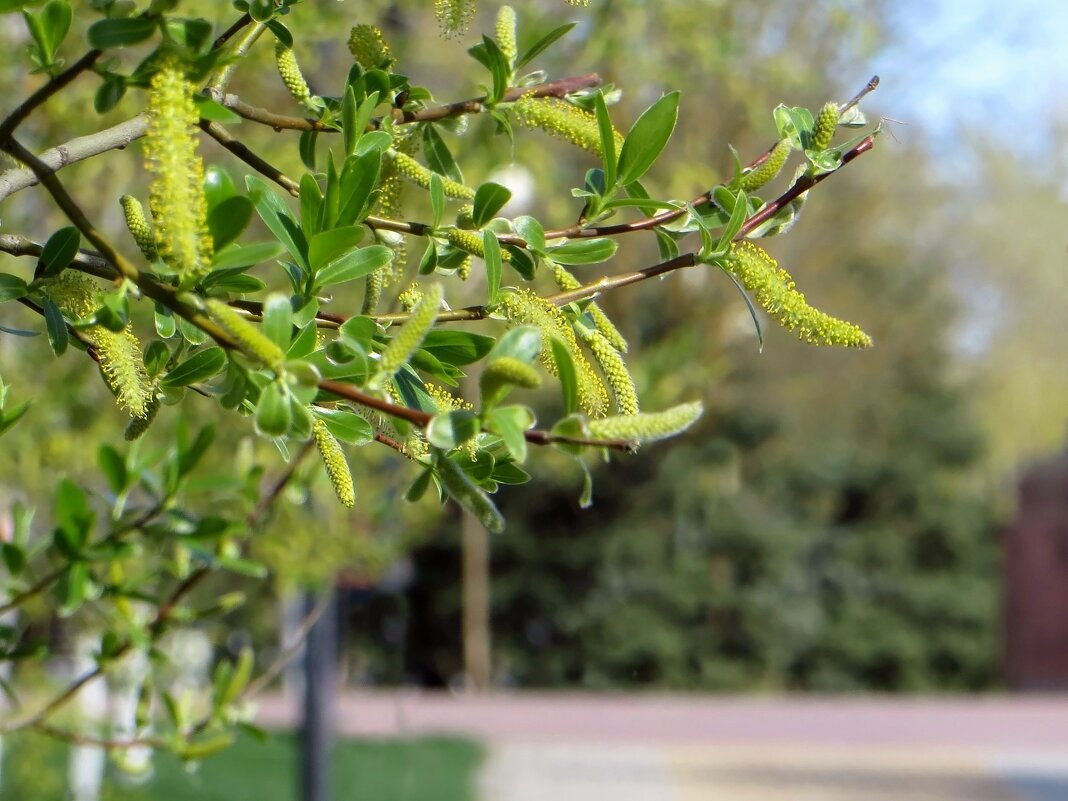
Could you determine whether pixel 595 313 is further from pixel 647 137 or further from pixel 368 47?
pixel 368 47

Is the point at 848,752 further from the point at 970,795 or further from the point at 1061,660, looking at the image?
the point at 1061,660

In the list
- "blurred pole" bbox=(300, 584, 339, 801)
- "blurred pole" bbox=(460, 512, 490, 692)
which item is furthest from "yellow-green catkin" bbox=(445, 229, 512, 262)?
"blurred pole" bbox=(460, 512, 490, 692)

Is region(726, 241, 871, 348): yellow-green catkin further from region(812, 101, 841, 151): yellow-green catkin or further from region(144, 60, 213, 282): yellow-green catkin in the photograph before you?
region(144, 60, 213, 282): yellow-green catkin

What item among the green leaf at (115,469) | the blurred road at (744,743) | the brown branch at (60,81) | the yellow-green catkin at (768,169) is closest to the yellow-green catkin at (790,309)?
the yellow-green catkin at (768,169)

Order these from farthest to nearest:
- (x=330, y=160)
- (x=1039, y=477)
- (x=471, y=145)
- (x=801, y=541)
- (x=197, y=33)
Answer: (x=1039, y=477) → (x=801, y=541) → (x=471, y=145) → (x=330, y=160) → (x=197, y=33)

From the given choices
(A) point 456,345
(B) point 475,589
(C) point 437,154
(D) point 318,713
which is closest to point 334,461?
(A) point 456,345

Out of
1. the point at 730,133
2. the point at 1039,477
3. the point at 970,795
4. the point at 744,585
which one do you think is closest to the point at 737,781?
the point at 970,795

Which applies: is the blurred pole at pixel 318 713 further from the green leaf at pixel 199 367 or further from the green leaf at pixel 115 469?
the green leaf at pixel 199 367
